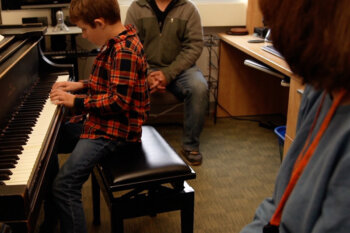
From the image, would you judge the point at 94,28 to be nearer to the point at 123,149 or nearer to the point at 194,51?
the point at 123,149

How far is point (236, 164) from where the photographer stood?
2.76 m

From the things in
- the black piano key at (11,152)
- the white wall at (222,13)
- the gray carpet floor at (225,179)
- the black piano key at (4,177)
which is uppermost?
the white wall at (222,13)

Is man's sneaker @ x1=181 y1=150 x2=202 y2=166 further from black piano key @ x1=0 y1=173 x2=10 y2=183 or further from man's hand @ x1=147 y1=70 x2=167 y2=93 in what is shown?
black piano key @ x1=0 y1=173 x2=10 y2=183

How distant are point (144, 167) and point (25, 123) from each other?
1.52 feet

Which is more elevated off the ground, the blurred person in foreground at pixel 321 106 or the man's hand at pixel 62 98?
the blurred person in foreground at pixel 321 106

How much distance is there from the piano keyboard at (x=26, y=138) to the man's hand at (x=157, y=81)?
102 cm

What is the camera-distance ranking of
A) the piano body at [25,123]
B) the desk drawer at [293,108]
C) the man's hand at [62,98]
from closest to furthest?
the piano body at [25,123] → the man's hand at [62,98] → the desk drawer at [293,108]

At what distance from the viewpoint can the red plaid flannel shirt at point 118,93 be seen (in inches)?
63.1

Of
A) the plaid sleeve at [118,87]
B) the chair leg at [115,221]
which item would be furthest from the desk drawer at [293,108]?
the chair leg at [115,221]

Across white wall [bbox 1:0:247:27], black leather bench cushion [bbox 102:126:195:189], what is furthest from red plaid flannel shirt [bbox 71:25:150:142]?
white wall [bbox 1:0:247:27]

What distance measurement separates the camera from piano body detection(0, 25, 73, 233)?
105cm

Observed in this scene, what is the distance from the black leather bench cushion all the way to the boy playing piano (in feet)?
0.24

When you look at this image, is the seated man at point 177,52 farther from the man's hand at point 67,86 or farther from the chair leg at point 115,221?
the chair leg at point 115,221

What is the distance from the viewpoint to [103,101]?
1614mm
